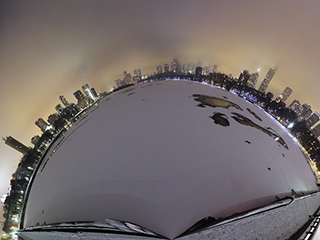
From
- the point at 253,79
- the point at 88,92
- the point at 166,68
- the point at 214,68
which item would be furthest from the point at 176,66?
the point at 88,92

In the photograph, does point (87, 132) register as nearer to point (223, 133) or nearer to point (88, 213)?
point (88, 213)

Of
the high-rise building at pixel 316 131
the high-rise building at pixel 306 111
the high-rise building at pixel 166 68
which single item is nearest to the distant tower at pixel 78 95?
the high-rise building at pixel 166 68

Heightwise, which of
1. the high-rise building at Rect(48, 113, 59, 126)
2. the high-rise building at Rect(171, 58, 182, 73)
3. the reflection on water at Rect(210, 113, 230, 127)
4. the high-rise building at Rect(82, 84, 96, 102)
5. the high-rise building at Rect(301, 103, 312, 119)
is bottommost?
the reflection on water at Rect(210, 113, 230, 127)

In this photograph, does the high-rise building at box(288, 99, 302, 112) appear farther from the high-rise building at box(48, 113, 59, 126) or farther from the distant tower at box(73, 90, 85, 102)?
the high-rise building at box(48, 113, 59, 126)

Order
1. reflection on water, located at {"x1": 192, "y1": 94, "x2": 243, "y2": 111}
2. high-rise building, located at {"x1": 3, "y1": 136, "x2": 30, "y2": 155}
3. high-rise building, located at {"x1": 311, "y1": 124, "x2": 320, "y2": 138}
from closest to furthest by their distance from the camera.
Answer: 1. reflection on water, located at {"x1": 192, "y1": 94, "x2": 243, "y2": 111}
2. high-rise building, located at {"x1": 3, "y1": 136, "x2": 30, "y2": 155}
3. high-rise building, located at {"x1": 311, "y1": 124, "x2": 320, "y2": 138}

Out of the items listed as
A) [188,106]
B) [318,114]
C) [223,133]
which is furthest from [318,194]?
[318,114]

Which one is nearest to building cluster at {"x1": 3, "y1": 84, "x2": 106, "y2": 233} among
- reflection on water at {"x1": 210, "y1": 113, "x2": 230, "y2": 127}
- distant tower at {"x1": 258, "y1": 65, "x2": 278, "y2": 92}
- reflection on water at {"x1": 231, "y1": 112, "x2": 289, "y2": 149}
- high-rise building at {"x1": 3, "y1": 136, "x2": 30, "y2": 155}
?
high-rise building at {"x1": 3, "y1": 136, "x2": 30, "y2": 155}

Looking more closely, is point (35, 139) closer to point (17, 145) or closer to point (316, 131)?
point (17, 145)
